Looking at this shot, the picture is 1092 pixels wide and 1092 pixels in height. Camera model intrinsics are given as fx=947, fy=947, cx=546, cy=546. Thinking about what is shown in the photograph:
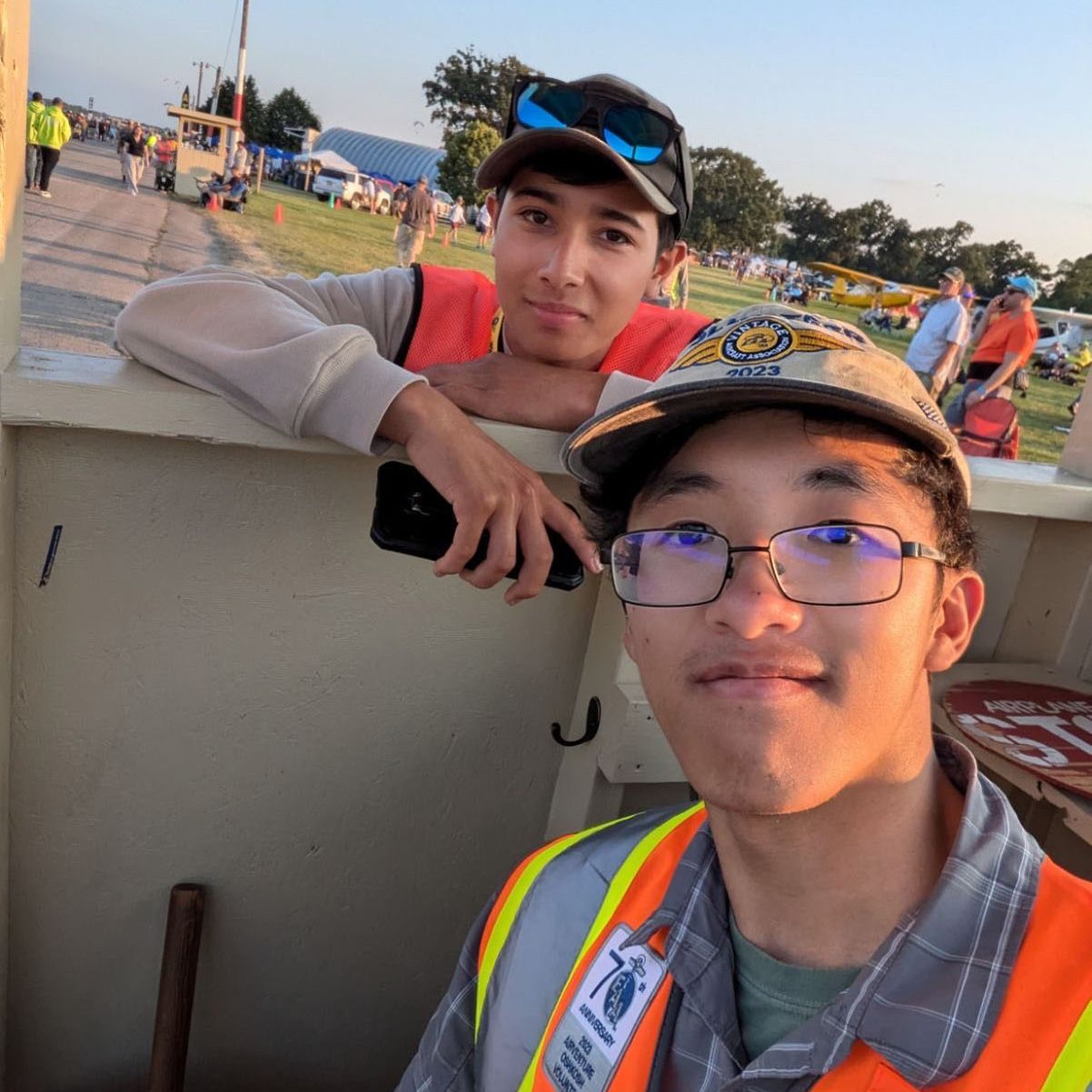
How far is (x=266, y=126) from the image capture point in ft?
230

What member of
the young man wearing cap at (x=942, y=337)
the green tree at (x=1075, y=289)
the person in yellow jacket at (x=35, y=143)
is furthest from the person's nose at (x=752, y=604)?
the green tree at (x=1075, y=289)

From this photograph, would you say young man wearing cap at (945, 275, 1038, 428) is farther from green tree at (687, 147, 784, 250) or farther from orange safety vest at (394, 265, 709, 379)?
green tree at (687, 147, 784, 250)

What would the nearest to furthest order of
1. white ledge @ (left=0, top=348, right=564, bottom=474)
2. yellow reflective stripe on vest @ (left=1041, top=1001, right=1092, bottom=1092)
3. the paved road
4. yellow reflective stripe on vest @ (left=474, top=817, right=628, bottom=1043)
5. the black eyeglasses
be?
yellow reflective stripe on vest @ (left=1041, top=1001, right=1092, bottom=1092) < the black eyeglasses < yellow reflective stripe on vest @ (left=474, top=817, right=628, bottom=1043) < white ledge @ (left=0, top=348, right=564, bottom=474) < the paved road

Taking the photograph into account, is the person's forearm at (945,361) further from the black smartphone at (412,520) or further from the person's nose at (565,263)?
the black smartphone at (412,520)

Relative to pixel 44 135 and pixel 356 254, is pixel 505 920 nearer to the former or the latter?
pixel 44 135

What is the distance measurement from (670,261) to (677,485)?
1.13 metres

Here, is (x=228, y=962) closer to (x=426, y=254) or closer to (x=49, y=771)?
(x=49, y=771)

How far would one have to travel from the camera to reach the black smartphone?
1.74 metres

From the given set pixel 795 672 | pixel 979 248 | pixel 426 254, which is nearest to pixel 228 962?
pixel 795 672

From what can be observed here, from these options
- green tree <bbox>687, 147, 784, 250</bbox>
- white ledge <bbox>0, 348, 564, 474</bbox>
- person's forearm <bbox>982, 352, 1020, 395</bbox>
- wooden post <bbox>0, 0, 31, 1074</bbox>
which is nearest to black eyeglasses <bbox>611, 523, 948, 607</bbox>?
white ledge <bbox>0, 348, 564, 474</bbox>

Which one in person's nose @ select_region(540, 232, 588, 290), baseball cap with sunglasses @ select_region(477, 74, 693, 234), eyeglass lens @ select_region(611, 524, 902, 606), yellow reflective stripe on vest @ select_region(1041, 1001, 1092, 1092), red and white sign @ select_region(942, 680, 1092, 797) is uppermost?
baseball cap with sunglasses @ select_region(477, 74, 693, 234)

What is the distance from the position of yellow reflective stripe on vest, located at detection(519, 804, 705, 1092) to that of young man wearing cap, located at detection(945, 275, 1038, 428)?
359 inches

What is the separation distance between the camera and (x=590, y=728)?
89.0 inches

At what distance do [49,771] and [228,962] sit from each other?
2.27 feet
